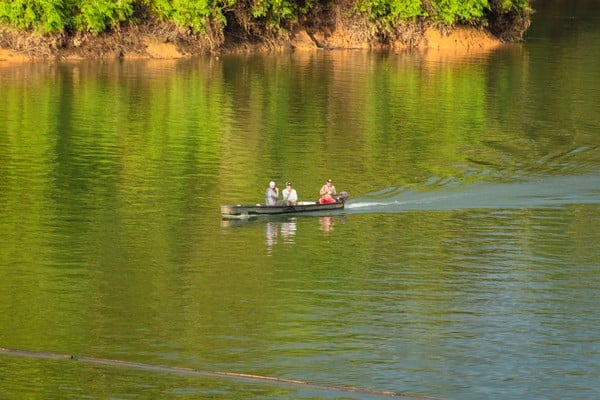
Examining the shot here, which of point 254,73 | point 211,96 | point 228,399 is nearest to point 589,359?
point 228,399

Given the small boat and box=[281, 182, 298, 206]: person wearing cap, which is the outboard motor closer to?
the small boat

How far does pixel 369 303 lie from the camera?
116 feet

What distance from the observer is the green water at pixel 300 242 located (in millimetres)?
30609

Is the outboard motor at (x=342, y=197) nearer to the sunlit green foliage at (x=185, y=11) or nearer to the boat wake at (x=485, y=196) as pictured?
the boat wake at (x=485, y=196)

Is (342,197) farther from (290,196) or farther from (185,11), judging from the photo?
(185,11)

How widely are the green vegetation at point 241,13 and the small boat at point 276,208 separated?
43.7 meters

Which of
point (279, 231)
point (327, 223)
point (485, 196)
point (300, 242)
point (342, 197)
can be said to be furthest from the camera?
point (485, 196)

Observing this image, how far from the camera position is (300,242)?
4234 cm

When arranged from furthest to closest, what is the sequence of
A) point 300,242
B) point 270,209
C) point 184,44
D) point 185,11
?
point 184,44 < point 185,11 < point 270,209 < point 300,242

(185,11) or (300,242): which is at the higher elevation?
(185,11)

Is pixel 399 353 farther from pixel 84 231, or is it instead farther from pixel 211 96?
pixel 211 96

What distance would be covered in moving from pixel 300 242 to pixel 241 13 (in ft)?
177

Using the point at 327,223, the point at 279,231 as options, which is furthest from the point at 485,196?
the point at 279,231

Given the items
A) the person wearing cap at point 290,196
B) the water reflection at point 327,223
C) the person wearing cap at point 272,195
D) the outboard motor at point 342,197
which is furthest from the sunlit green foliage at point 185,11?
the water reflection at point 327,223
